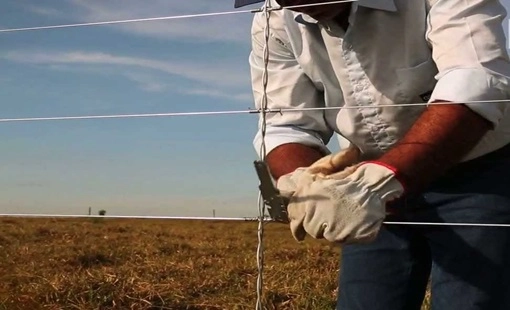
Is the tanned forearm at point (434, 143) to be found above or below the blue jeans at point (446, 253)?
above

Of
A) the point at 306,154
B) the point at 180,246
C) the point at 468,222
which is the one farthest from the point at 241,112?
the point at 180,246

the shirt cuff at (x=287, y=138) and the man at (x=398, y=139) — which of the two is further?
the shirt cuff at (x=287, y=138)

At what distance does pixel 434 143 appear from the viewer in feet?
3.34

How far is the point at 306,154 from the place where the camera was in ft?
4.27

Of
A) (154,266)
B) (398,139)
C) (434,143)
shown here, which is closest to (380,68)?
(398,139)

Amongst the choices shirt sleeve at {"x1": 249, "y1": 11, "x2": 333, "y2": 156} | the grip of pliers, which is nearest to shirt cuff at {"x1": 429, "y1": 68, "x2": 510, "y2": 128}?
the grip of pliers

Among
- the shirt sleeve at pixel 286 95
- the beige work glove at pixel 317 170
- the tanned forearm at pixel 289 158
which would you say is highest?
the shirt sleeve at pixel 286 95

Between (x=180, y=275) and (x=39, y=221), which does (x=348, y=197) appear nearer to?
(x=180, y=275)

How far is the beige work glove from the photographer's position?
42.4 inches

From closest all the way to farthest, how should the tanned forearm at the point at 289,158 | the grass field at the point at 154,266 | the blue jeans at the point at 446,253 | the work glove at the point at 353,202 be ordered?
the work glove at the point at 353,202 < the blue jeans at the point at 446,253 < the tanned forearm at the point at 289,158 < the grass field at the point at 154,266

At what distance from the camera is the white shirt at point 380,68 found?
3.46ft

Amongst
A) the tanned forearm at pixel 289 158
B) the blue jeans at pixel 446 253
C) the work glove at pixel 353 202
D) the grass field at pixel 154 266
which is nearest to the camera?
the work glove at pixel 353 202

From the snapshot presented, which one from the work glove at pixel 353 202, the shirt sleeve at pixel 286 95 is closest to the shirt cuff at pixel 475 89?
the work glove at pixel 353 202

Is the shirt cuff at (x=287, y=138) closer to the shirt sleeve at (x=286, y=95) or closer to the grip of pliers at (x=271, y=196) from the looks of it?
the shirt sleeve at (x=286, y=95)
